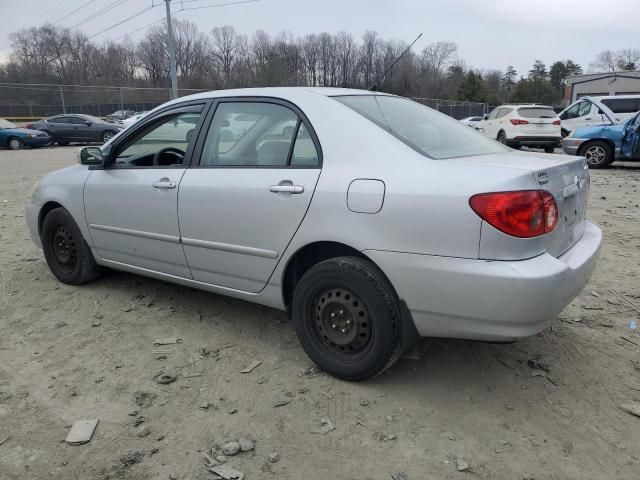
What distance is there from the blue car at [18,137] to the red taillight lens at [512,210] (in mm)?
22765

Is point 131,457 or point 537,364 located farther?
point 537,364

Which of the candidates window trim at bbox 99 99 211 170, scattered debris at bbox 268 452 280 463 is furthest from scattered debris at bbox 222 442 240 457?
window trim at bbox 99 99 211 170

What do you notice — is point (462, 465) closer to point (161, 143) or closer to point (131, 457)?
point (131, 457)

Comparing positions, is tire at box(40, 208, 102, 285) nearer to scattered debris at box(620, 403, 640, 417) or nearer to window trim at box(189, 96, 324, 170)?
window trim at box(189, 96, 324, 170)

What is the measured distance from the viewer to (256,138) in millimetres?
3225

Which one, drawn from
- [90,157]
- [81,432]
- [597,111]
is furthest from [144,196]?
[597,111]

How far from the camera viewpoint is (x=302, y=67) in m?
73.1

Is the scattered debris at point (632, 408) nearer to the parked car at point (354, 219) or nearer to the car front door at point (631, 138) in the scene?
the parked car at point (354, 219)

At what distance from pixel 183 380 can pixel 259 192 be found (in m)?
1.16

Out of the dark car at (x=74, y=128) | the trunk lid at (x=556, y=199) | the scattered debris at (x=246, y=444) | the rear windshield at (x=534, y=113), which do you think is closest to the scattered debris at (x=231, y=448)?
the scattered debris at (x=246, y=444)

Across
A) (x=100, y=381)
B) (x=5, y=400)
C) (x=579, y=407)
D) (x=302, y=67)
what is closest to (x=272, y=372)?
(x=100, y=381)

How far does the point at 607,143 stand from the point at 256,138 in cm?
1217

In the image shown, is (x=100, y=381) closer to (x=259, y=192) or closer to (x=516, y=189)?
(x=259, y=192)

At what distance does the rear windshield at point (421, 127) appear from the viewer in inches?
112
